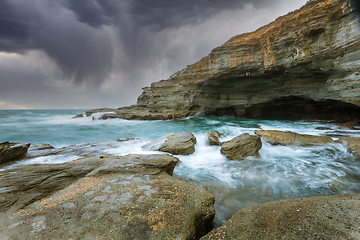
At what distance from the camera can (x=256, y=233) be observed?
1669 mm

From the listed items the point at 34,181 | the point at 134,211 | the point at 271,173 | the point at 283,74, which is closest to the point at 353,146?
the point at 271,173

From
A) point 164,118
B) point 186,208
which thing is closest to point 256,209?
point 186,208

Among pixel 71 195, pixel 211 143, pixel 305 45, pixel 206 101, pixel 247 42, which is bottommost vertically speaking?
pixel 211 143

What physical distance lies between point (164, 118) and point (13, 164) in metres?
16.7

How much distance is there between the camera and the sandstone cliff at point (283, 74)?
31.6ft

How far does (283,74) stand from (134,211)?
664 inches

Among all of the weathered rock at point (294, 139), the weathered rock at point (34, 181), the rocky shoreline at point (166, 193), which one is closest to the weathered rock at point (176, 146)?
the rocky shoreline at point (166, 193)

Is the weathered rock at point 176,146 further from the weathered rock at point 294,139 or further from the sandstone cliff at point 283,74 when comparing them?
the sandstone cliff at point 283,74

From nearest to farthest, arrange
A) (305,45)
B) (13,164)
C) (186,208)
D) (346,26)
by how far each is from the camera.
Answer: (186,208), (13,164), (346,26), (305,45)

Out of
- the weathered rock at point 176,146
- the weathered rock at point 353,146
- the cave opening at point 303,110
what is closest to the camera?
the weathered rock at point 353,146

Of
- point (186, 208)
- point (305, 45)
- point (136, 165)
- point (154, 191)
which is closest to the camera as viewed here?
point (186, 208)

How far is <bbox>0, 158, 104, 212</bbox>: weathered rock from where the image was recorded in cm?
222

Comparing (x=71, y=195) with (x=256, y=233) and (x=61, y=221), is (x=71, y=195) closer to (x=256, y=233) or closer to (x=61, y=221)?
(x=61, y=221)

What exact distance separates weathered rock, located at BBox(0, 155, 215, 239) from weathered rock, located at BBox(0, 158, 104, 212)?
35 centimetres
